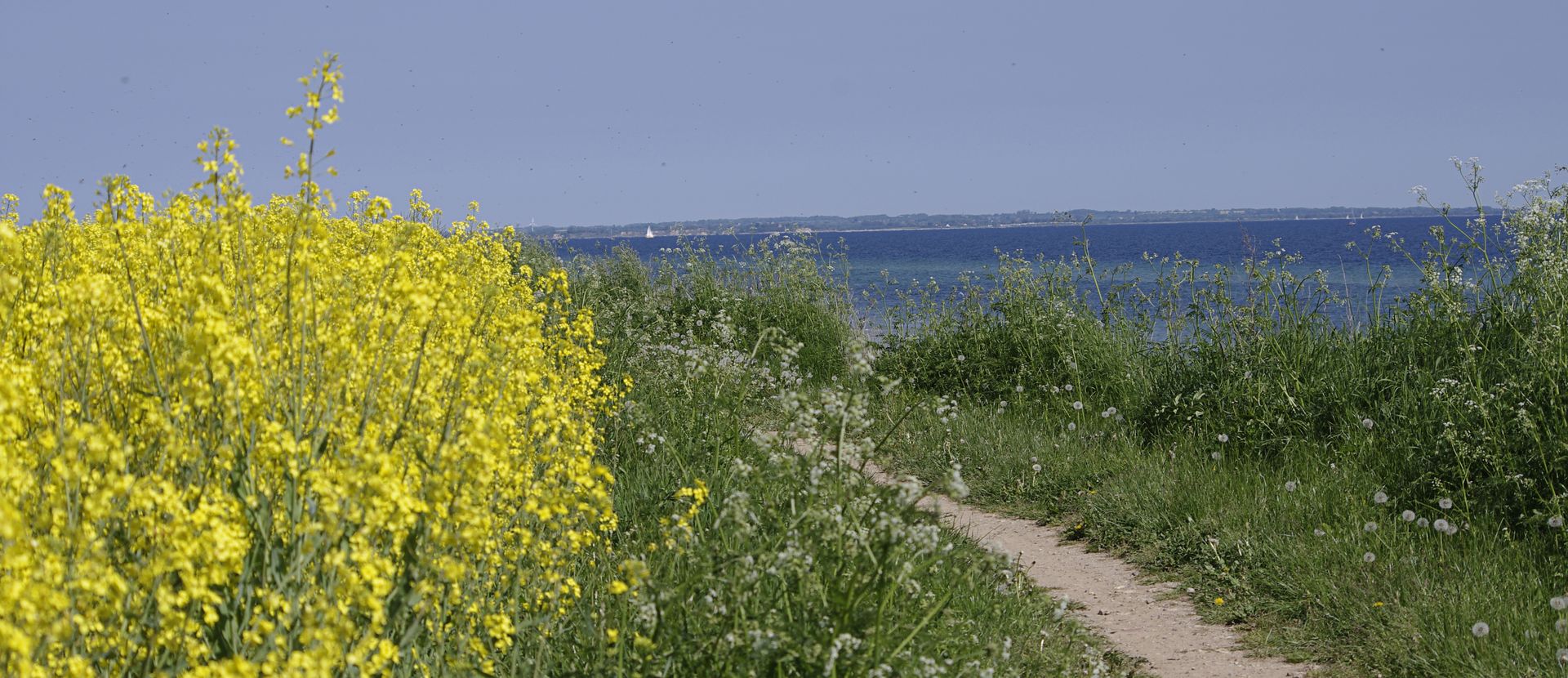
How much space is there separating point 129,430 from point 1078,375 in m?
6.21

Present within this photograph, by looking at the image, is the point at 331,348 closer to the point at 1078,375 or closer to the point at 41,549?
the point at 41,549

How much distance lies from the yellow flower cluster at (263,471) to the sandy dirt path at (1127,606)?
1539 millimetres

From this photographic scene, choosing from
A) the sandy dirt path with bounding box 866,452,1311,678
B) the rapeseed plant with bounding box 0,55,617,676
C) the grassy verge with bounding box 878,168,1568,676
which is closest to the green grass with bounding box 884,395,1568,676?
the grassy verge with bounding box 878,168,1568,676

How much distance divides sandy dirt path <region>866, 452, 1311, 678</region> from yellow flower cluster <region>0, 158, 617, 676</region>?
1539mm

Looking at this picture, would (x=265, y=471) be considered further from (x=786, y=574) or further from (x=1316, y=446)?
(x=1316, y=446)

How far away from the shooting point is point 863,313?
452 inches

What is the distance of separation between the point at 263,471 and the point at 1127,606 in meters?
3.67

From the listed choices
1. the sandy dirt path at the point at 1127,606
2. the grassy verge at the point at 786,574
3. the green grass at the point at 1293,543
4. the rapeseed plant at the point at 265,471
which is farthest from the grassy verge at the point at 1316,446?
the rapeseed plant at the point at 265,471

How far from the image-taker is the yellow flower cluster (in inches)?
86.0

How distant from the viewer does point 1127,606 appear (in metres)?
5.16

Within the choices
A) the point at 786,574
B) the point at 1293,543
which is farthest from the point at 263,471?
the point at 1293,543

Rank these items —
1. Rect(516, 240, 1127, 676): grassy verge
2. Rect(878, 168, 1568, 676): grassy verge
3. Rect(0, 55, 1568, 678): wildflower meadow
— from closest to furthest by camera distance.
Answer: Rect(0, 55, 1568, 678): wildflower meadow
Rect(516, 240, 1127, 676): grassy verge
Rect(878, 168, 1568, 676): grassy verge

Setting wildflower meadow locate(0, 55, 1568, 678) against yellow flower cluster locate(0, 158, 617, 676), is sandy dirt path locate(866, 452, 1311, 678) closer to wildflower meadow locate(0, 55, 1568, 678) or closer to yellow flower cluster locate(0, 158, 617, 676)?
wildflower meadow locate(0, 55, 1568, 678)

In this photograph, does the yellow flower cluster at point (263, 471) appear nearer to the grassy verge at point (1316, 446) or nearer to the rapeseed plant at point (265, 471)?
the rapeseed plant at point (265, 471)
